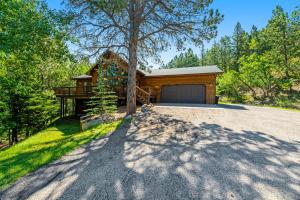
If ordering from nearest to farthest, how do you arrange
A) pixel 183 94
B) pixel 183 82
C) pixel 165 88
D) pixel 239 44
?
pixel 183 82 → pixel 183 94 → pixel 165 88 → pixel 239 44

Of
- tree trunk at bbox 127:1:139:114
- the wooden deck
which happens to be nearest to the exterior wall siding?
the wooden deck

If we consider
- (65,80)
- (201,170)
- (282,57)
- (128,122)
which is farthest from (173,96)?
(282,57)

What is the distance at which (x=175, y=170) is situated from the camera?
3660 mm

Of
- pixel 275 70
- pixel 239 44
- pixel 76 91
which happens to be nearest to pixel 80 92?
pixel 76 91

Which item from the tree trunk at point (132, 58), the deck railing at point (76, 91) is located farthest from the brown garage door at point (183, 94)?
the tree trunk at point (132, 58)

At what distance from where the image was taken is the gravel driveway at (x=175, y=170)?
9.73ft

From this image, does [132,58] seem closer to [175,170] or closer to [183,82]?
[175,170]

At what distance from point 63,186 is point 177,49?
913cm

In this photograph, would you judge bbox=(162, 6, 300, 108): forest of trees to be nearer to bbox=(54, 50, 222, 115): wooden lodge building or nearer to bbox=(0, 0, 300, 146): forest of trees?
bbox=(0, 0, 300, 146): forest of trees

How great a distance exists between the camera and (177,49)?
10320mm

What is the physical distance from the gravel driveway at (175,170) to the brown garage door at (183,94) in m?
10.9

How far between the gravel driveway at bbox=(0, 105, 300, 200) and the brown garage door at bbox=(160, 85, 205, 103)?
10.9 meters

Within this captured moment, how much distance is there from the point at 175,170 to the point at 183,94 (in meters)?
14.3

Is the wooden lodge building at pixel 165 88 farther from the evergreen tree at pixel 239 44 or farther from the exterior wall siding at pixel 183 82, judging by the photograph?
the evergreen tree at pixel 239 44
